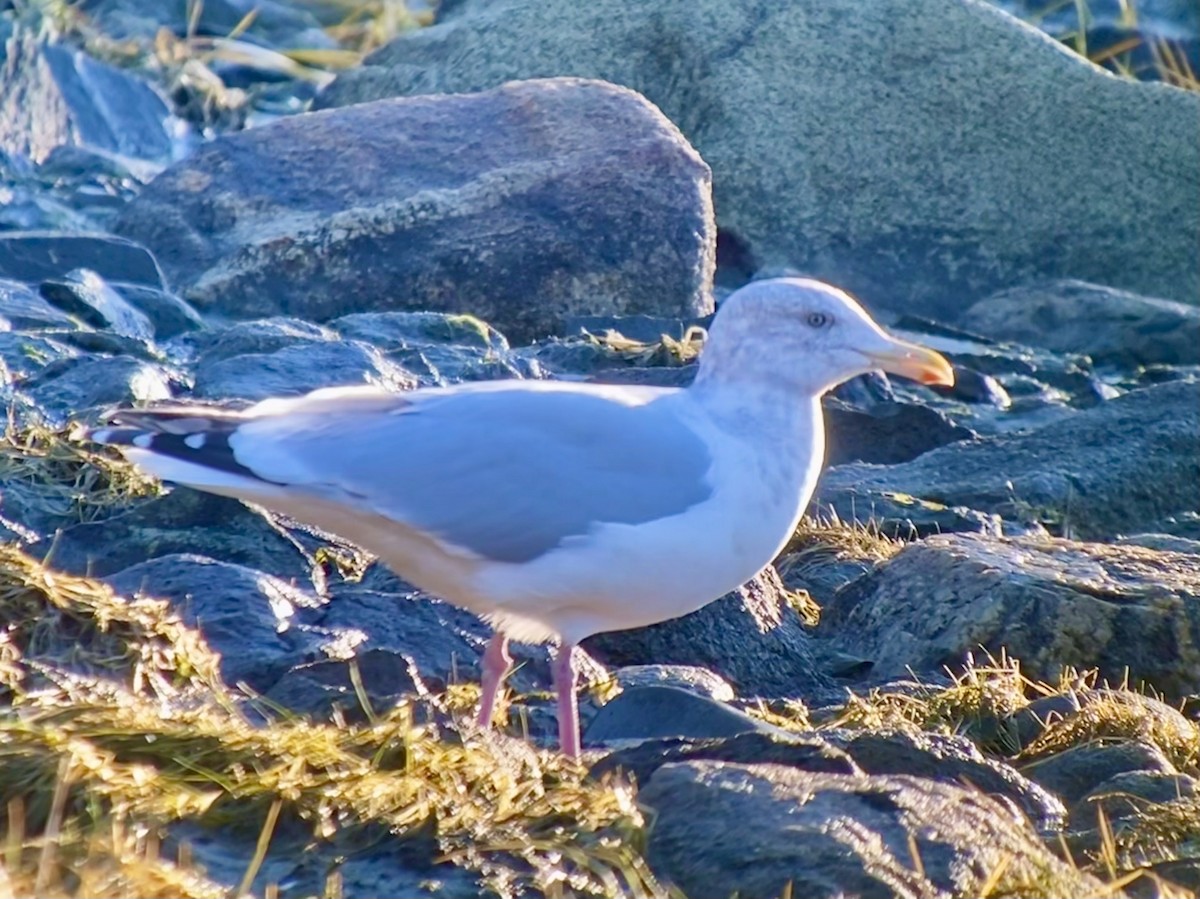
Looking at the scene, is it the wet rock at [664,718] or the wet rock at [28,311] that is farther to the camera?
the wet rock at [28,311]

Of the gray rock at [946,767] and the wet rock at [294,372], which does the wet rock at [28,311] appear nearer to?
the wet rock at [294,372]

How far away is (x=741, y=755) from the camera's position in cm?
426

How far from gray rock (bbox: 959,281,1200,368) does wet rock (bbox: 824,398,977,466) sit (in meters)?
3.19

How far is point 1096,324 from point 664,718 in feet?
26.6

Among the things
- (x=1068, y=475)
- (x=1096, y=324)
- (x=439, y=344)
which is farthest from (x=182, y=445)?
(x=1096, y=324)

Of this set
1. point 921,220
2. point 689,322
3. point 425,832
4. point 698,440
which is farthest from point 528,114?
Result: point 425,832

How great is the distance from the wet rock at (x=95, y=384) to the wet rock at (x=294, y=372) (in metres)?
0.16

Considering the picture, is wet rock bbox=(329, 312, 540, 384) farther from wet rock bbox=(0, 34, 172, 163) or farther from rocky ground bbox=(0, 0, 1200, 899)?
wet rock bbox=(0, 34, 172, 163)

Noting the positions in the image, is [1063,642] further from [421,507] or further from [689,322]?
[689,322]

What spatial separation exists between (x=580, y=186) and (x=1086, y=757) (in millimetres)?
5791

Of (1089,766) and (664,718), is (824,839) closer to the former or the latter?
(664,718)

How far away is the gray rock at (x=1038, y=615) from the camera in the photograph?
6082 mm

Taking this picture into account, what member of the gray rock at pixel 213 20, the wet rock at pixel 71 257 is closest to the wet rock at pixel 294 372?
the wet rock at pixel 71 257

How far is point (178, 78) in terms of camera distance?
48.9ft
